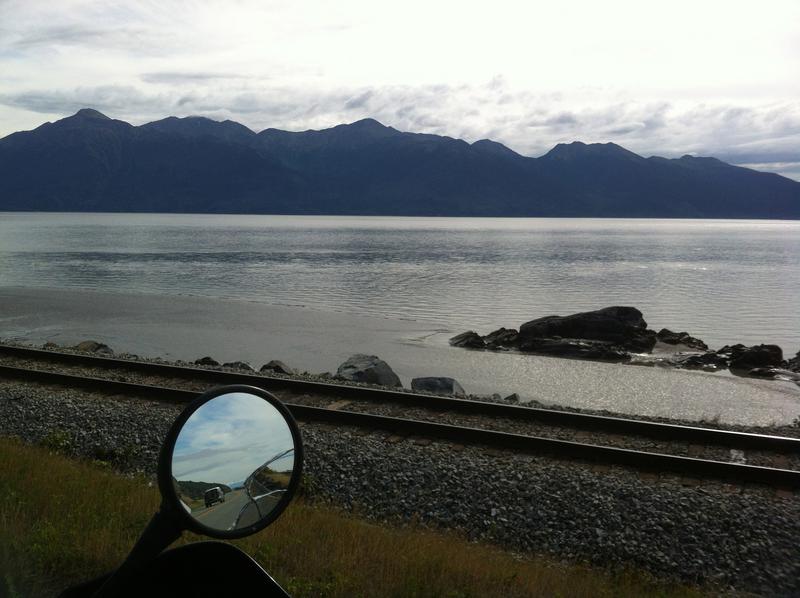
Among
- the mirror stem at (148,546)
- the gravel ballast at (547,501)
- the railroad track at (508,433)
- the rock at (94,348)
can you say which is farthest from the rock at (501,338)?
the mirror stem at (148,546)

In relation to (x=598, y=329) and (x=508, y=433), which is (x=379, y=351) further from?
(x=508, y=433)

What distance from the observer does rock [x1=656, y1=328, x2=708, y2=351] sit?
31109mm

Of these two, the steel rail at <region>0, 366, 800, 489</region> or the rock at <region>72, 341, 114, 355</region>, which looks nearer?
the steel rail at <region>0, 366, 800, 489</region>

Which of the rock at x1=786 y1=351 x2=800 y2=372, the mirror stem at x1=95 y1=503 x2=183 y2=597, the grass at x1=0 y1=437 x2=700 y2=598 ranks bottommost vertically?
the rock at x1=786 y1=351 x2=800 y2=372

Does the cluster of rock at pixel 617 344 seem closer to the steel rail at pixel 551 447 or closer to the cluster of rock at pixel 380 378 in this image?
the cluster of rock at pixel 380 378

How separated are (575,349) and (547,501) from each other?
2175 centimetres

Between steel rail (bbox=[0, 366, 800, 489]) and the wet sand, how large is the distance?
6990 millimetres

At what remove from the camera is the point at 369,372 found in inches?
734

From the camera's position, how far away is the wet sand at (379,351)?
20.0 meters

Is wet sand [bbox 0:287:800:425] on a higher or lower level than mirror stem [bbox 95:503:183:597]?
lower

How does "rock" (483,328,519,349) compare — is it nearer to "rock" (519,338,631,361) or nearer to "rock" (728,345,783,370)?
"rock" (519,338,631,361)

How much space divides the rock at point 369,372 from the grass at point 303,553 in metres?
11.3

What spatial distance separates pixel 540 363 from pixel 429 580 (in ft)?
71.2

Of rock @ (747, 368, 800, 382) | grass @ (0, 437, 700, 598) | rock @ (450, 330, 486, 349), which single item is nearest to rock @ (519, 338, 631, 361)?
rock @ (450, 330, 486, 349)
